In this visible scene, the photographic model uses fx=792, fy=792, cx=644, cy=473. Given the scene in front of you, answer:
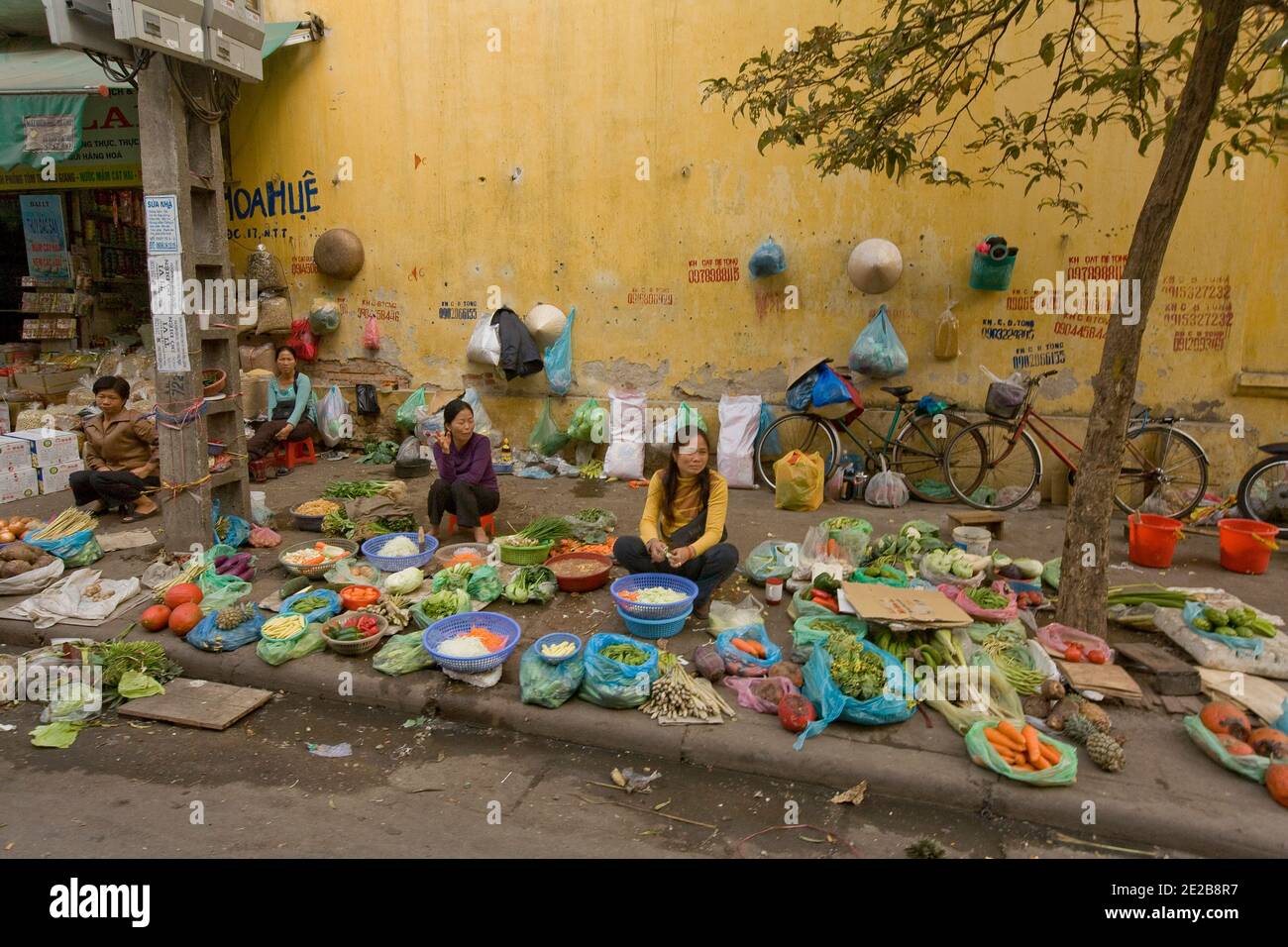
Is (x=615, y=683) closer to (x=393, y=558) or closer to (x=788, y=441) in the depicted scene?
(x=393, y=558)

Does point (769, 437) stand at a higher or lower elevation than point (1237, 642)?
higher

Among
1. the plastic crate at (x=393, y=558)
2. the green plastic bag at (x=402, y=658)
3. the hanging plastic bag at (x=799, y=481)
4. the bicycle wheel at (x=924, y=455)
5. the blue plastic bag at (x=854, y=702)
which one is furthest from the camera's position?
the bicycle wheel at (x=924, y=455)

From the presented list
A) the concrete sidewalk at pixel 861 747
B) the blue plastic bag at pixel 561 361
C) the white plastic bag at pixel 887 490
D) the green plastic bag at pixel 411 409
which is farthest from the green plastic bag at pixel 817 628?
the green plastic bag at pixel 411 409

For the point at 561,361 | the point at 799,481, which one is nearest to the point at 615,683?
the point at 799,481

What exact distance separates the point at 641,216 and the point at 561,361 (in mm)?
1881

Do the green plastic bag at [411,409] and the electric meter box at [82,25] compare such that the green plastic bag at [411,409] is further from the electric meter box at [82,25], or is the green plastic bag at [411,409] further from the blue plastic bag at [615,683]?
the blue plastic bag at [615,683]

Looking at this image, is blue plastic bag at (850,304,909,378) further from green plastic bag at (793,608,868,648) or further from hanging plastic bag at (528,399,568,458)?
green plastic bag at (793,608,868,648)

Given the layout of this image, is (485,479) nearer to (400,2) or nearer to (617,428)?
(617,428)

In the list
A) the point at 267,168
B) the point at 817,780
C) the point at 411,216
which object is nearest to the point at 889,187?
the point at 411,216

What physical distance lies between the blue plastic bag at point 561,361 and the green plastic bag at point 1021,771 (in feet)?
21.3

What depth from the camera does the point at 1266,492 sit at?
694cm

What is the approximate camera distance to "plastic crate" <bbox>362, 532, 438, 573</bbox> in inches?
234

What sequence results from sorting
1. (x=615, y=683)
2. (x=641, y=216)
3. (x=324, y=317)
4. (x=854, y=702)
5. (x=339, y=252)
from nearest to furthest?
(x=854, y=702)
(x=615, y=683)
(x=641, y=216)
(x=339, y=252)
(x=324, y=317)

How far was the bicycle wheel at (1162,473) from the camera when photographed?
7246mm
